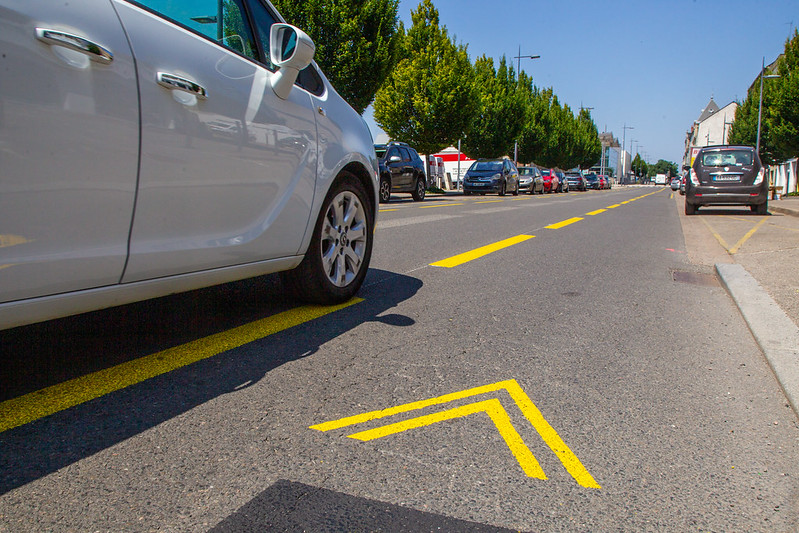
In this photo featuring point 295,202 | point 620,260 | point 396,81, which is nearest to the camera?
point 295,202

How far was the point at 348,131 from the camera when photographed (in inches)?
153

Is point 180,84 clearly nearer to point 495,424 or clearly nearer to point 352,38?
point 495,424

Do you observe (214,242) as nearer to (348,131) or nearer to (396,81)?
(348,131)

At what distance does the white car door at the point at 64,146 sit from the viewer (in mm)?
1909

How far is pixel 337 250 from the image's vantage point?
3.88m

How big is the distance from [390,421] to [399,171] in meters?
18.8

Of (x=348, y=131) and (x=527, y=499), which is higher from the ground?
(x=348, y=131)

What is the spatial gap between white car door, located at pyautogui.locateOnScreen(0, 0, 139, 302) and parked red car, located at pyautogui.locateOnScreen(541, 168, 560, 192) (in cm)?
4152

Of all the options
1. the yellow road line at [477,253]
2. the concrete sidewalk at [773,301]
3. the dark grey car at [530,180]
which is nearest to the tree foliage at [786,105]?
the dark grey car at [530,180]

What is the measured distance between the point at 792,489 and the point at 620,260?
5.06m

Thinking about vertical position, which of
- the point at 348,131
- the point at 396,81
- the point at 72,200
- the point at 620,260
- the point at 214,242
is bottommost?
the point at 620,260

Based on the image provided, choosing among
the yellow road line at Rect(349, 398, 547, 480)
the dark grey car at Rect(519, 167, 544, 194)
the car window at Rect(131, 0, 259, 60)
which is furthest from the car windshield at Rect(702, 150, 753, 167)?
the dark grey car at Rect(519, 167, 544, 194)

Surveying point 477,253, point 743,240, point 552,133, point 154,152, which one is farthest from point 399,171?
point 552,133

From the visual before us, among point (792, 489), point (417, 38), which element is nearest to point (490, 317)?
point (792, 489)
